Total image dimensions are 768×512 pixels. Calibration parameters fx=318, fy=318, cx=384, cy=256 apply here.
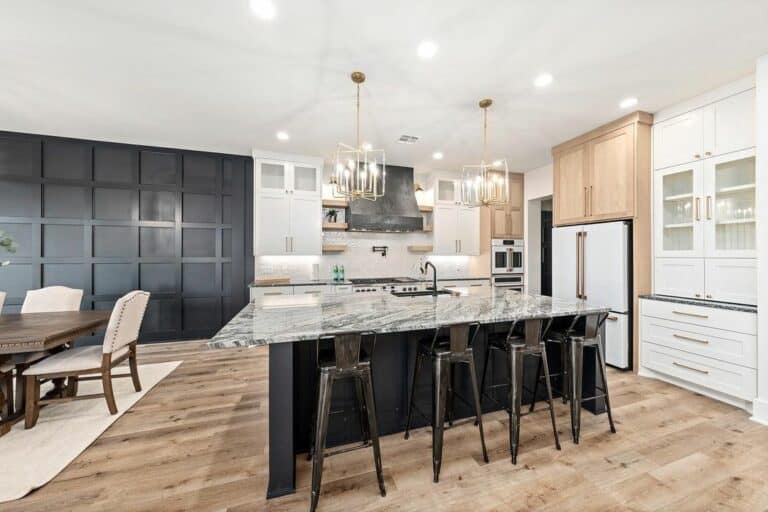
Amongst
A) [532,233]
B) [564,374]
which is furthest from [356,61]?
[532,233]

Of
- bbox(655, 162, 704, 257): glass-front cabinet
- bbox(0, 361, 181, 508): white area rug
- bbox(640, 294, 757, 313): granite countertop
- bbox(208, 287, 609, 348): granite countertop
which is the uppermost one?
bbox(655, 162, 704, 257): glass-front cabinet

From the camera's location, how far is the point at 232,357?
3.87m

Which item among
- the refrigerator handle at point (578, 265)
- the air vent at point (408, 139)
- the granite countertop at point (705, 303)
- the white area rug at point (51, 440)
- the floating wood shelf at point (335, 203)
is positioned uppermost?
the air vent at point (408, 139)

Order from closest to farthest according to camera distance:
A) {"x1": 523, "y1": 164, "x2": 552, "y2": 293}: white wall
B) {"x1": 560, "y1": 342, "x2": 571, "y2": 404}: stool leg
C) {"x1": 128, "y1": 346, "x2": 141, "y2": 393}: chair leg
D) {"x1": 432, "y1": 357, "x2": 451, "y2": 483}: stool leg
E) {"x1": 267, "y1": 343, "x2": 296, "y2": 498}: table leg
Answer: {"x1": 267, "y1": 343, "x2": 296, "y2": 498}: table leg
{"x1": 432, "y1": 357, "x2": 451, "y2": 483}: stool leg
{"x1": 560, "y1": 342, "x2": 571, "y2": 404}: stool leg
{"x1": 128, "y1": 346, "x2": 141, "y2": 393}: chair leg
{"x1": 523, "y1": 164, "x2": 552, "y2": 293}: white wall

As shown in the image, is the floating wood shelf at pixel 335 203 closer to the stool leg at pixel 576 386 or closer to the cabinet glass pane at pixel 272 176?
the cabinet glass pane at pixel 272 176

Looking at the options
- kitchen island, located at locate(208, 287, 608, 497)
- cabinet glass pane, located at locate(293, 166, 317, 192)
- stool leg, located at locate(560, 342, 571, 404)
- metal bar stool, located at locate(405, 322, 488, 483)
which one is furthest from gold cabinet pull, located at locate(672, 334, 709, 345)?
cabinet glass pane, located at locate(293, 166, 317, 192)

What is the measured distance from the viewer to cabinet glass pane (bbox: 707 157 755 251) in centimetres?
273

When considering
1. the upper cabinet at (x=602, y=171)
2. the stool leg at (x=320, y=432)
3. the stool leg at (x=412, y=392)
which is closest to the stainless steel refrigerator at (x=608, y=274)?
the upper cabinet at (x=602, y=171)

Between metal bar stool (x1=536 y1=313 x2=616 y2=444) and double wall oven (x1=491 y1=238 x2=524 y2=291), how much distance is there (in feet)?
10.3

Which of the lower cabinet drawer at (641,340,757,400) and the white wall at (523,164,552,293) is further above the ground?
the white wall at (523,164,552,293)

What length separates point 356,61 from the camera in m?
2.46

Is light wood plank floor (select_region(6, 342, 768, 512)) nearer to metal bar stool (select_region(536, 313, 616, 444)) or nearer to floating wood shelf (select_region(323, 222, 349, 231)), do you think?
metal bar stool (select_region(536, 313, 616, 444))

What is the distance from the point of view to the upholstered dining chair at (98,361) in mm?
2297

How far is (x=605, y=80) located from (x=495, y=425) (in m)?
2.98
